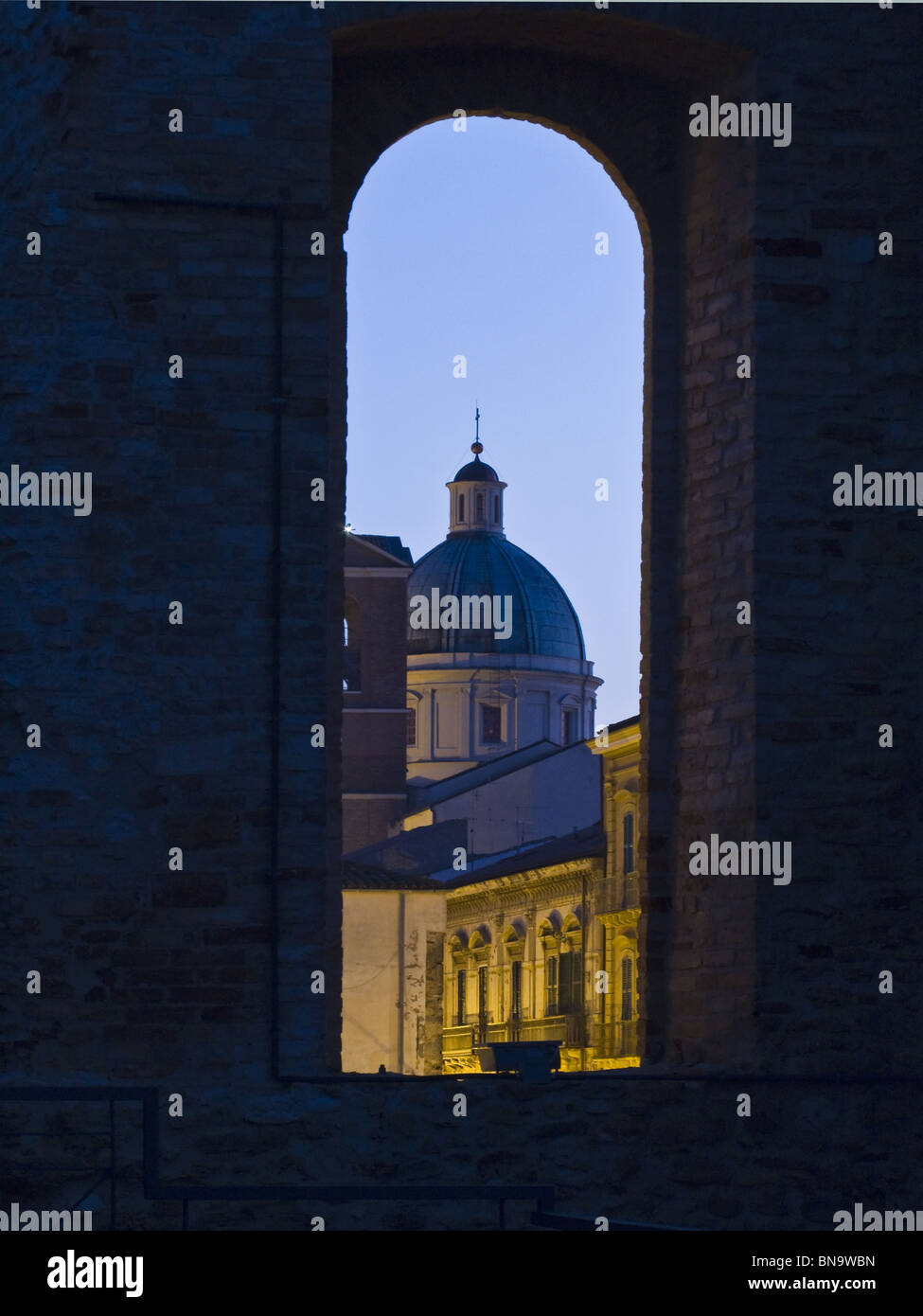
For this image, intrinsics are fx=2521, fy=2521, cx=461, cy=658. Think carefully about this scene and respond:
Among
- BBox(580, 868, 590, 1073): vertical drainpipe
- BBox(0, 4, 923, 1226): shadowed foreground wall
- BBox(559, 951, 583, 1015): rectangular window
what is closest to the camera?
BBox(0, 4, 923, 1226): shadowed foreground wall

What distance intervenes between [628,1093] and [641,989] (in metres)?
1.38

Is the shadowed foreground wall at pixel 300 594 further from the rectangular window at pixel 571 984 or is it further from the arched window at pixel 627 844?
Answer: the rectangular window at pixel 571 984

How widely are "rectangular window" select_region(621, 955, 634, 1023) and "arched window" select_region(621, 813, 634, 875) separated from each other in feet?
5.96

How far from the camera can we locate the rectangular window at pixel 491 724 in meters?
75.4

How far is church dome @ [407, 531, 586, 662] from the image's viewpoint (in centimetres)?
7688

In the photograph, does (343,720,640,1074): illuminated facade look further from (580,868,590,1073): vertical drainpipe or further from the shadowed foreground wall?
the shadowed foreground wall

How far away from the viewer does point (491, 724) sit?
249ft

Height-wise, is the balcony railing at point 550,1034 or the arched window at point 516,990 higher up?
the arched window at point 516,990

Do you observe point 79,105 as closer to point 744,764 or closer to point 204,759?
point 204,759

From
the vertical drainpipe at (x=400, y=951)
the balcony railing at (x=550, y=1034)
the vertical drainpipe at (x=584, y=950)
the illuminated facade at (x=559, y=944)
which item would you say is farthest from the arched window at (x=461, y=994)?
the vertical drainpipe at (x=400, y=951)

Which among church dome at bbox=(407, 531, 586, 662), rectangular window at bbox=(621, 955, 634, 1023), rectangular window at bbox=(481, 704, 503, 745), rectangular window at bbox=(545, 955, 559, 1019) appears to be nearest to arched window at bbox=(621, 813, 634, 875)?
rectangular window at bbox=(621, 955, 634, 1023)

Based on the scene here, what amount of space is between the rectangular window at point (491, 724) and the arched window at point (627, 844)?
111ft

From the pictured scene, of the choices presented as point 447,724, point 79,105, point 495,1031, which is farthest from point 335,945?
point 447,724

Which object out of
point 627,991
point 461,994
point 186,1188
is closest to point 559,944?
point 627,991
